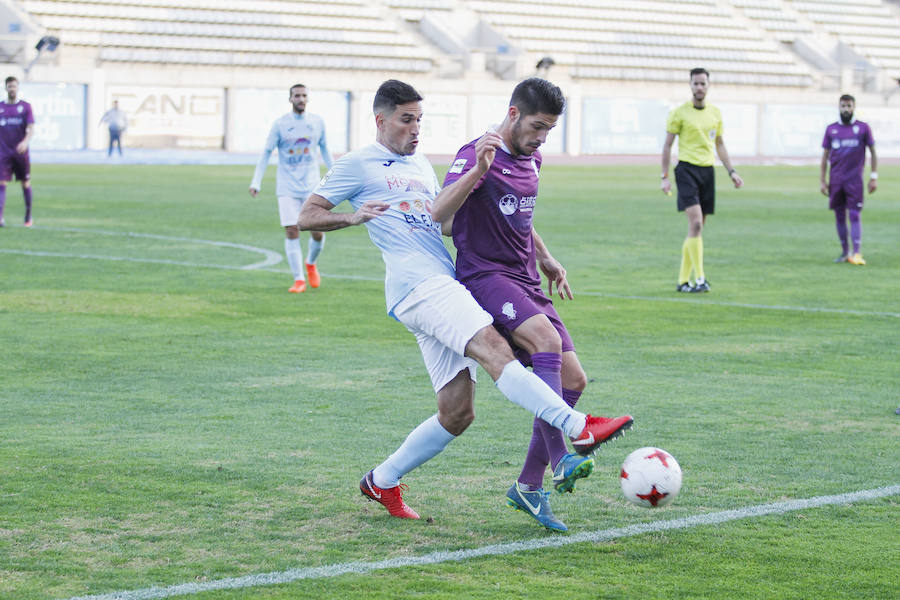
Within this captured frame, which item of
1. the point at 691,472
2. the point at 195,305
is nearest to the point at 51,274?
the point at 195,305

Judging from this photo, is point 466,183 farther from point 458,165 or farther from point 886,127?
point 886,127

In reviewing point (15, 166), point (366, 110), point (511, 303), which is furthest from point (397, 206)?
point (366, 110)

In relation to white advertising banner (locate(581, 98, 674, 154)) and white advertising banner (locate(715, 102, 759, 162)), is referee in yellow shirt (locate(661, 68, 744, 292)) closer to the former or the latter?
white advertising banner (locate(581, 98, 674, 154))

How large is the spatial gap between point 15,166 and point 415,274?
15825mm

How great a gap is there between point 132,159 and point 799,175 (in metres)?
20.8

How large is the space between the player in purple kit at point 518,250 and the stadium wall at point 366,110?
3708 cm

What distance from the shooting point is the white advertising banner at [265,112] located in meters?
43.8

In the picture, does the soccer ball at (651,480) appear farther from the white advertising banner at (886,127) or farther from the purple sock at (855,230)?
the white advertising banner at (886,127)

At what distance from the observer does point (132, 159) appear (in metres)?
41.7

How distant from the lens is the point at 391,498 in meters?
5.03

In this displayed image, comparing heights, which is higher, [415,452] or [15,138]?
[15,138]

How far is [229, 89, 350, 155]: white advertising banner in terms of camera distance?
144 feet

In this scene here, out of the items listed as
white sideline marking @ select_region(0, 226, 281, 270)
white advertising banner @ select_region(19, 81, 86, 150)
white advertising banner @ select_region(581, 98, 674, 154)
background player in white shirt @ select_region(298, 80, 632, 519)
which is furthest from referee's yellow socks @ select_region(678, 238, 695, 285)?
white advertising banner @ select_region(581, 98, 674, 154)

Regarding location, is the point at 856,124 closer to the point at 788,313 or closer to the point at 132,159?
the point at 788,313
